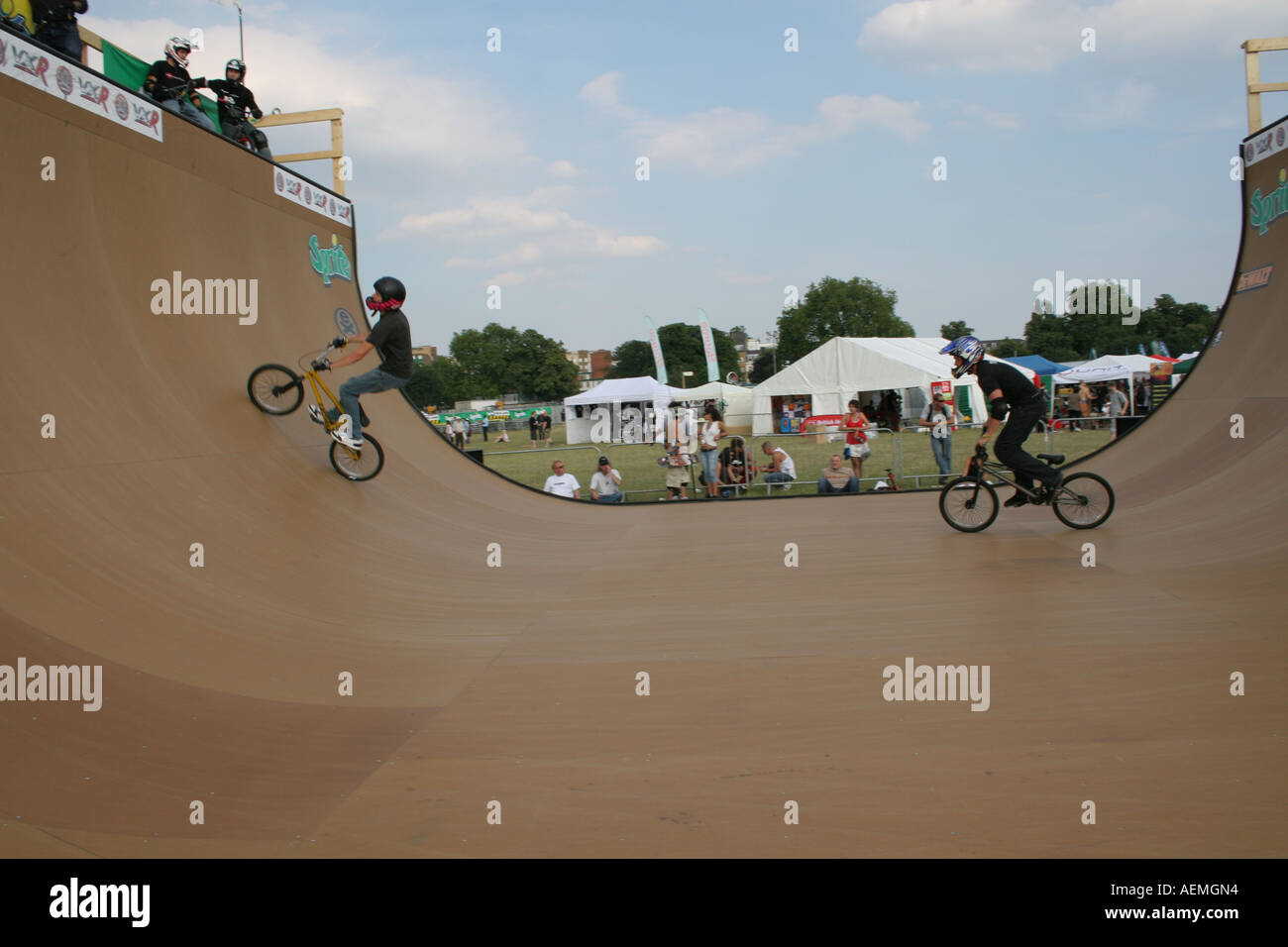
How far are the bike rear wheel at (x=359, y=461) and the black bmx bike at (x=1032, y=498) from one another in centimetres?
552

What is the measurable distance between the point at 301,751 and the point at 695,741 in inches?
58.9

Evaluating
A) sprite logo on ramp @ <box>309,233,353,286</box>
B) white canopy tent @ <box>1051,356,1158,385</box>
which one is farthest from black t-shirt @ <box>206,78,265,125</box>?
white canopy tent @ <box>1051,356,1158,385</box>

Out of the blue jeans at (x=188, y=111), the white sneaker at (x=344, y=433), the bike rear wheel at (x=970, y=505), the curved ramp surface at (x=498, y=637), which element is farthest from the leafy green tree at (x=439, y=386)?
the bike rear wheel at (x=970, y=505)

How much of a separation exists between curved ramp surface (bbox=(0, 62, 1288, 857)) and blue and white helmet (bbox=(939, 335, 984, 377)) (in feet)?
5.10

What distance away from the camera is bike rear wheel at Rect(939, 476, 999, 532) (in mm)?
7504

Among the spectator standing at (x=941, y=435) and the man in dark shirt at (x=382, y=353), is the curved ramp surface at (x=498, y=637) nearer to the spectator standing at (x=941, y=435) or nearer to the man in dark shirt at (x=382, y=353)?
the man in dark shirt at (x=382, y=353)

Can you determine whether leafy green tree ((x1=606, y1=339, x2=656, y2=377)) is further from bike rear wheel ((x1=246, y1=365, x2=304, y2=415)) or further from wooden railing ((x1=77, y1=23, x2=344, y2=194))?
bike rear wheel ((x1=246, y1=365, x2=304, y2=415))

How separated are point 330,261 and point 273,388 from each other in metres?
4.51

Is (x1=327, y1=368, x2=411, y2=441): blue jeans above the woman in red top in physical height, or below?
above

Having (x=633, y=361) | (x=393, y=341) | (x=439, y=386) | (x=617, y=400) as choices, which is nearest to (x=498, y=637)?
(x=393, y=341)

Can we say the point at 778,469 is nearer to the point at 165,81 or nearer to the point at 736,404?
the point at 165,81

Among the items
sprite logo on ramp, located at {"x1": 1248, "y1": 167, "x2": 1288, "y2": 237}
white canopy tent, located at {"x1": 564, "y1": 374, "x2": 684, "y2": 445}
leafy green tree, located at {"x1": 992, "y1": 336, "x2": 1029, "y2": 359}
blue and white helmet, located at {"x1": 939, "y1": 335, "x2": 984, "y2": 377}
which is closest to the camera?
blue and white helmet, located at {"x1": 939, "y1": 335, "x2": 984, "y2": 377}
